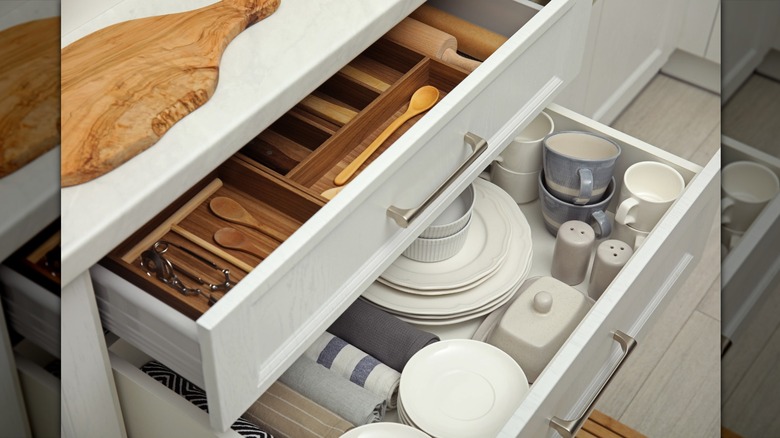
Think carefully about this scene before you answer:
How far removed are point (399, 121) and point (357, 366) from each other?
1.03 feet

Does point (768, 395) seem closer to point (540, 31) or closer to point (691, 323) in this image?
point (540, 31)

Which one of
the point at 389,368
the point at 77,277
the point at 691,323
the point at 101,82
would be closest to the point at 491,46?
the point at 389,368

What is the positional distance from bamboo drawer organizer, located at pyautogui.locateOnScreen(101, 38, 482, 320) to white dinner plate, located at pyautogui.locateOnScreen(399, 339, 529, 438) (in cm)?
28

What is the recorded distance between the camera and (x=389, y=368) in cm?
112

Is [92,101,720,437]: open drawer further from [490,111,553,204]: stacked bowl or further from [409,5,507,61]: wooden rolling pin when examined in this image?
[409,5,507,61]: wooden rolling pin

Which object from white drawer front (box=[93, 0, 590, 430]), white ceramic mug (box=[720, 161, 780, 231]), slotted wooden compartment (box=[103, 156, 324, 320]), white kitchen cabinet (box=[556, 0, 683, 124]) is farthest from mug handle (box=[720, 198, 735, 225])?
white kitchen cabinet (box=[556, 0, 683, 124])

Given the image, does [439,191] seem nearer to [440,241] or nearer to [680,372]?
[440,241]

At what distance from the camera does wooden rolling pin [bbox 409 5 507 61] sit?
1202 millimetres

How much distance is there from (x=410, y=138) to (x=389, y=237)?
0.13 m

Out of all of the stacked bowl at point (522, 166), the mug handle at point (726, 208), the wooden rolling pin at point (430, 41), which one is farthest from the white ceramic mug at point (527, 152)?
the mug handle at point (726, 208)

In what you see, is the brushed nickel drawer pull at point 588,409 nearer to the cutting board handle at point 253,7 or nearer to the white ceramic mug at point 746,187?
the cutting board handle at point 253,7

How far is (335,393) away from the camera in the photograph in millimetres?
1053

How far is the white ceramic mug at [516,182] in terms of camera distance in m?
1.40

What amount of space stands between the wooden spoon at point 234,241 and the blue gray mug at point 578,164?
1.80 ft
